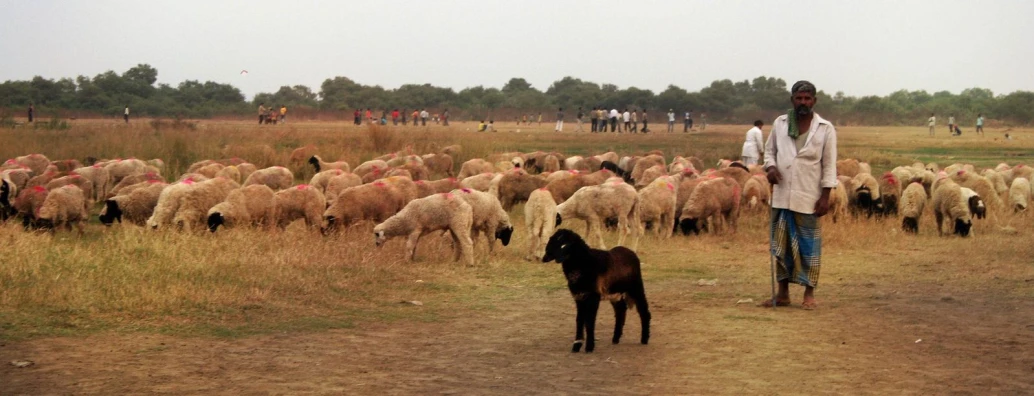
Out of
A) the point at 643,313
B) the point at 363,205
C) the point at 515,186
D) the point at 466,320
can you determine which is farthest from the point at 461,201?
the point at 515,186

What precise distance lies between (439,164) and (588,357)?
54.9ft

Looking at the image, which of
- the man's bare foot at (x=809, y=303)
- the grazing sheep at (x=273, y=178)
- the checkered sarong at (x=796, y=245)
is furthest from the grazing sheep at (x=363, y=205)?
the man's bare foot at (x=809, y=303)

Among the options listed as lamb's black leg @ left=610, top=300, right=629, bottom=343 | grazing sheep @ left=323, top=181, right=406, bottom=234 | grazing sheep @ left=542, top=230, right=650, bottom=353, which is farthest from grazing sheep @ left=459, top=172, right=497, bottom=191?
grazing sheep @ left=542, top=230, right=650, bottom=353

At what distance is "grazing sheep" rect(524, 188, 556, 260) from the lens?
1238 centimetres

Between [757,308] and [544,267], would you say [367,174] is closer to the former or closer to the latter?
[544,267]

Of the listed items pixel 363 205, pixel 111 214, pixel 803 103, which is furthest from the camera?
pixel 111 214

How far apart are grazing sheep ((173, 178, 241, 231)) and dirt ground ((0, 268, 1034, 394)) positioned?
240 inches

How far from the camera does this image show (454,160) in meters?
25.9

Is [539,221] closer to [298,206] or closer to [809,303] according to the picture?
[298,206]

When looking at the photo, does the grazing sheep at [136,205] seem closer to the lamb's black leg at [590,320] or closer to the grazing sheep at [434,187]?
the grazing sheep at [434,187]

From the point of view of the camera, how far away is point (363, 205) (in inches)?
548

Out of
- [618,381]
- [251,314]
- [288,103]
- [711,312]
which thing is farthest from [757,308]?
[288,103]

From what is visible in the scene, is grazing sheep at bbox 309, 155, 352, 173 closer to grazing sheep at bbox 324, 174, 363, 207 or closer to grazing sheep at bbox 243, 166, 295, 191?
grazing sheep at bbox 243, 166, 295, 191

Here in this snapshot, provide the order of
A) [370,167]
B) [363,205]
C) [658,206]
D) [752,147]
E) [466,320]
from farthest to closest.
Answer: [370,167] < [752,147] < [658,206] < [363,205] < [466,320]
